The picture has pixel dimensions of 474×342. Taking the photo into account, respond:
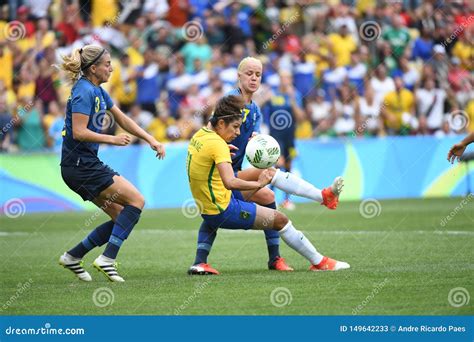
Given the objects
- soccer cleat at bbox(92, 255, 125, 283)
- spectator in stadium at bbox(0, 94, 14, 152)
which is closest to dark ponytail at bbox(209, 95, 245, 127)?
soccer cleat at bbox(92, 255, 125, 283)

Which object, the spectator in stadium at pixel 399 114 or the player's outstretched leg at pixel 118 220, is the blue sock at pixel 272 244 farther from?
the spectator in stadium at pixel 399 114

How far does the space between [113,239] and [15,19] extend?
41.5 ft

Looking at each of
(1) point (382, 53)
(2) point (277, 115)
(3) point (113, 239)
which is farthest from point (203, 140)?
(1) point (382, 53)

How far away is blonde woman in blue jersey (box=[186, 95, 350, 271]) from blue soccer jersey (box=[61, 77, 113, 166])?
0.95 meters

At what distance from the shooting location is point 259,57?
22500 millimetres

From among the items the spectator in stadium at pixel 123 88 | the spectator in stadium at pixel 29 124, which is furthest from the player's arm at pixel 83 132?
the spectator in stadium at pixel 123 88

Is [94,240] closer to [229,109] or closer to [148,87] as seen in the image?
[229,109]

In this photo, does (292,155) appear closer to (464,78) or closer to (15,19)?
(464,78)

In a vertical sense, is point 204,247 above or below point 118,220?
below

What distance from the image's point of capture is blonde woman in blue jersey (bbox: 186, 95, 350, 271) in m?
9.64

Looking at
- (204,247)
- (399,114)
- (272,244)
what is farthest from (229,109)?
(399,114)

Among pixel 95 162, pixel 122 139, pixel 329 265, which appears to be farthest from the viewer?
pixel 329 265

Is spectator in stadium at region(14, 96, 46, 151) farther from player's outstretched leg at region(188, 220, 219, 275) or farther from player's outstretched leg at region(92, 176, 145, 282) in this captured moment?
player's outstretched leg at region(92, 176, 145, 282)

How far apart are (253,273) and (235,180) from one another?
137 cm
